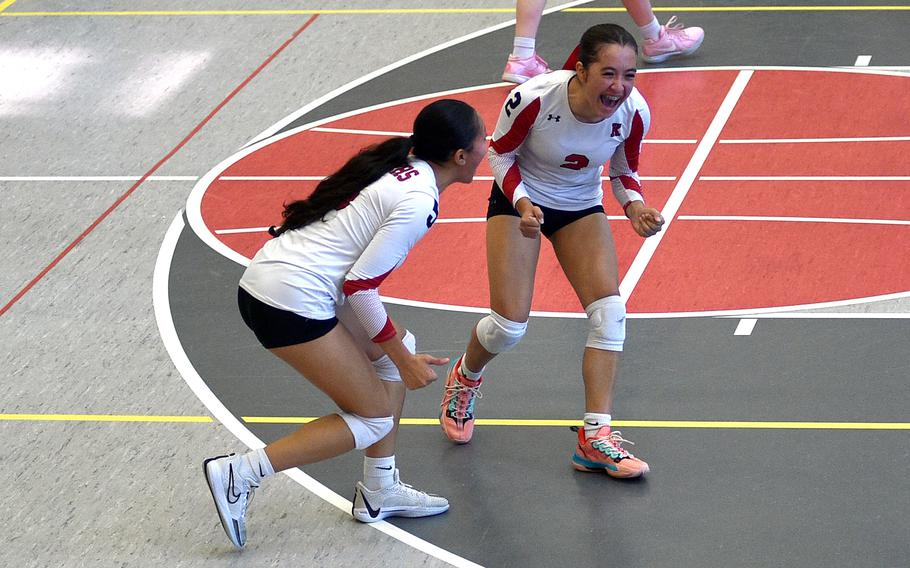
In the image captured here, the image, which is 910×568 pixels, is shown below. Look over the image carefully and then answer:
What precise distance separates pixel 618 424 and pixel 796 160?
110 inches

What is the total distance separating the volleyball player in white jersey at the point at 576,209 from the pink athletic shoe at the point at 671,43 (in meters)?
3.94

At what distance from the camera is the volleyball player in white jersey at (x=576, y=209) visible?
4.61 metres

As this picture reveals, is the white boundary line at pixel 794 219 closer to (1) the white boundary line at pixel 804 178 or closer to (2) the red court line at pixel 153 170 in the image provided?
(1) the white boundary line at pixel 804 178

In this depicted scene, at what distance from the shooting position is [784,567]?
4.09m

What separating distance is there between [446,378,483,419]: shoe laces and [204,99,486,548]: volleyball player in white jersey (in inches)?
27.3

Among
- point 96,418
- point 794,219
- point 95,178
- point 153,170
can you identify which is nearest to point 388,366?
point 96,418

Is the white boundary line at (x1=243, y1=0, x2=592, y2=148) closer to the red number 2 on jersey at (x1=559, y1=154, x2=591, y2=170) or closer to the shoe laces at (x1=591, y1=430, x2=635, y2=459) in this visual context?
the red number 2 on jersey at (x1=559, y1=154, x2=591, y2=170)

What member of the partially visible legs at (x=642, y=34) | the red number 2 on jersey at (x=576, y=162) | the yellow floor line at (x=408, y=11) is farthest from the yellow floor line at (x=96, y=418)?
the yellow floor line at (x=408, y=11)

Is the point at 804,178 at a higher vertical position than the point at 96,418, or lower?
lower

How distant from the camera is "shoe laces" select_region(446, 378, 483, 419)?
4.97 m

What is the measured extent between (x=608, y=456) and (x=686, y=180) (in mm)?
2834

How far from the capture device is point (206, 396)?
17.7 feet

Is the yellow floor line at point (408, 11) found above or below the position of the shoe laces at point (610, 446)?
below

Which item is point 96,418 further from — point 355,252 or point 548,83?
point 548,83
